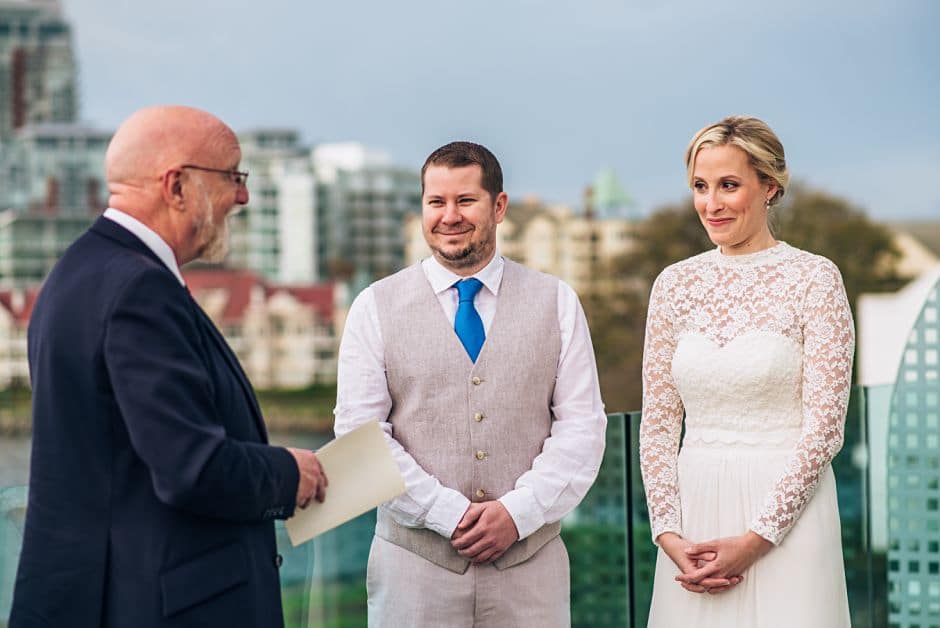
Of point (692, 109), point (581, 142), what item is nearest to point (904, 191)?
point (692, 109)

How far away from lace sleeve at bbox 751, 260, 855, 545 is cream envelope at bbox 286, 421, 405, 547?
A: 791 millimetres

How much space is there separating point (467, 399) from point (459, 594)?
38cm

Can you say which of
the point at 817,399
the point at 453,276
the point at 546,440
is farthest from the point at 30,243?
the point at 817,399

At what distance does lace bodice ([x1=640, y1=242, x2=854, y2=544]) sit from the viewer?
2.61 m

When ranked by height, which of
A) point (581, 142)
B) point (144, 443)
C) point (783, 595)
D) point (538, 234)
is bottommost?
point (783, 595)

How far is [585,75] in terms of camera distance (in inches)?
2660

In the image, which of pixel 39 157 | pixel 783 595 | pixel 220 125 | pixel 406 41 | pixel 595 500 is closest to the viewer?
pixel 220 125

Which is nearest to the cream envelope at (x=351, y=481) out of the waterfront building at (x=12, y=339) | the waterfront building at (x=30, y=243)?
the waterfront building at (x=12, y=339)

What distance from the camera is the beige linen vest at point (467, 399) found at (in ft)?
8.77

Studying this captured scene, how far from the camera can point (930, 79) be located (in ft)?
190

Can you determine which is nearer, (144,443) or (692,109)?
(144,443)

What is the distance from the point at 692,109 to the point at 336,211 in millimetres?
24673

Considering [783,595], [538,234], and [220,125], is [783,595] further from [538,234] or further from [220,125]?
[538,234]

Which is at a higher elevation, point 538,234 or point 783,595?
point 538,234
